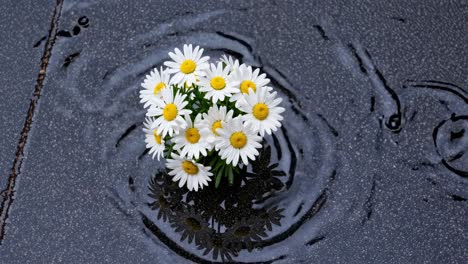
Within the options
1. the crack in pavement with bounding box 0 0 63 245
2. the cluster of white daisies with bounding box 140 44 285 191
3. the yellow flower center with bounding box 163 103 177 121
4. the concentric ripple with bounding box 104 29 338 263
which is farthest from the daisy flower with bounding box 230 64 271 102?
the crack in pavement with bounding box 0 0 63 245

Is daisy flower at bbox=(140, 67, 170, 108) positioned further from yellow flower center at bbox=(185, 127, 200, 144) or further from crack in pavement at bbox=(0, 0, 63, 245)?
crack in pavement at bbox=(0, 0, 63, 245)

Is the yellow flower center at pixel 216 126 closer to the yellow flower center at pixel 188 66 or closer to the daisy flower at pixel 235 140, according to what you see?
the daisy flower at pixel 235 140

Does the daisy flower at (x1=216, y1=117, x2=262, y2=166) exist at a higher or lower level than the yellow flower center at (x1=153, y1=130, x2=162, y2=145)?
higher

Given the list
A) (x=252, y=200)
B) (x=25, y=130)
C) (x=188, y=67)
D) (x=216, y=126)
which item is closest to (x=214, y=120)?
(x=216, y=126)

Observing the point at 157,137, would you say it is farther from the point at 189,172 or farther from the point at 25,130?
the point at 25,130

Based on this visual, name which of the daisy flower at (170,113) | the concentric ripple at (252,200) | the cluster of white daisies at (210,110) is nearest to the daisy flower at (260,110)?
the cluster of white daisies at (210,110)
